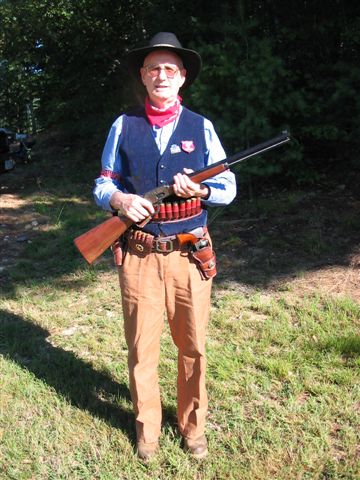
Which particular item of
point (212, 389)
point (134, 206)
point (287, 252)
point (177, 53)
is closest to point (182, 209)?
point (134, 206)

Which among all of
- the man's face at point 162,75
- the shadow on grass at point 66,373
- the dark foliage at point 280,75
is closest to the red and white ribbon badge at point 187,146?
the man's face at point 162,75

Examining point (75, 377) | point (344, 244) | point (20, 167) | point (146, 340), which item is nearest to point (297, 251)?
point (344, 244)

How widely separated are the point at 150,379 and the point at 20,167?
11.9 meters

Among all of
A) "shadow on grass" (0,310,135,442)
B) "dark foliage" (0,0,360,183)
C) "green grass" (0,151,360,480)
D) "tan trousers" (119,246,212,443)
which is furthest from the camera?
"dark foliage" (0,0,360,183)

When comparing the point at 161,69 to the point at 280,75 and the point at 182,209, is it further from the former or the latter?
the point at 280,75

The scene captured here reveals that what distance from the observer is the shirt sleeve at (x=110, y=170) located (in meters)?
2.79

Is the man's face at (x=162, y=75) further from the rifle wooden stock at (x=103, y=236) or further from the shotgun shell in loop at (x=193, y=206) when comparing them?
the rifle wooden stock at (x=103, y=236)

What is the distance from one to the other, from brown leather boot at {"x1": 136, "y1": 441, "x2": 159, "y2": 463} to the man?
27cm

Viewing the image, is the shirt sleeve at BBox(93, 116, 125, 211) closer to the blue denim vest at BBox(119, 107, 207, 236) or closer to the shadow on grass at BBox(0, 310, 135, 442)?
the blue denim vest at BBox(119, 107, 207, 236)

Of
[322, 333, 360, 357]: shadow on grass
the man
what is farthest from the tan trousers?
[322, 333, 360, 357]: shadow on grass

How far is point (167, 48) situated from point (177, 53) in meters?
0.07

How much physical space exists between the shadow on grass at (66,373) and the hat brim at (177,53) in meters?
2.29

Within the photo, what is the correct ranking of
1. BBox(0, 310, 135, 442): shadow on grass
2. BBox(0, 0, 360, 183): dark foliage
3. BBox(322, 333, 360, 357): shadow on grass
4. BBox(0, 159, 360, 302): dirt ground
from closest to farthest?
BBox(0, 310, 135, 442): shadow on grass → BBox(322, 333, 360, 357): shadow on grass → BBox(0, 159, 360, 302): dirt ground → BBox(0, 0, 360, 183): dark foliage

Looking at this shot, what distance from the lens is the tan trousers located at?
288cm
